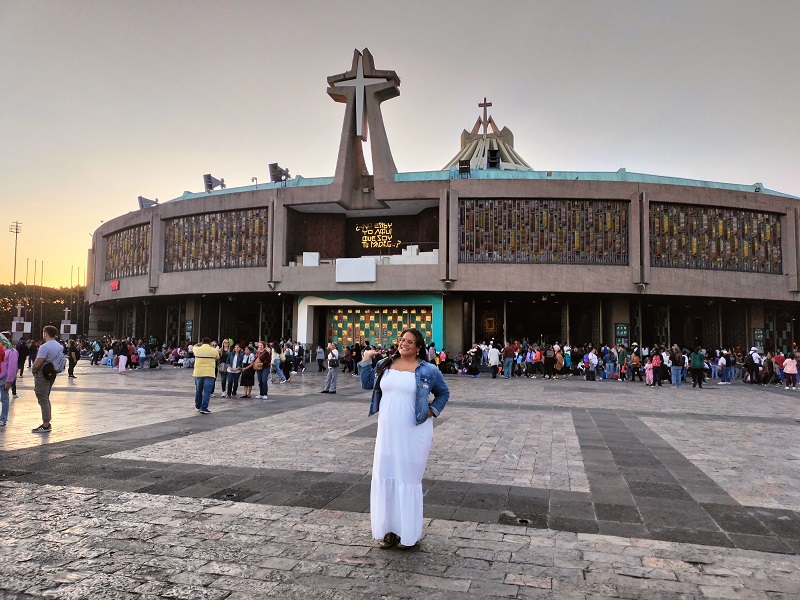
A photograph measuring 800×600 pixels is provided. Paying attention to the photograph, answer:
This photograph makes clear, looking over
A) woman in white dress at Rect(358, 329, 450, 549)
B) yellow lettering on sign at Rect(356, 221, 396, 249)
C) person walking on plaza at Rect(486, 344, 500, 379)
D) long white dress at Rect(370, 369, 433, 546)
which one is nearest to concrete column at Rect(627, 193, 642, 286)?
person walking on plaza at Rect(486, 344, 500, 379)

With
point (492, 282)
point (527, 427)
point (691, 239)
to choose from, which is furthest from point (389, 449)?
point (691, 239)

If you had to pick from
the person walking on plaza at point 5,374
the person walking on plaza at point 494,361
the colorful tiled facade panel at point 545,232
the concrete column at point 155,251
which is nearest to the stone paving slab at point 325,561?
the person walking on plaza at point 5,374

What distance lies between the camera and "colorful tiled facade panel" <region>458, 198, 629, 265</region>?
29922 mm

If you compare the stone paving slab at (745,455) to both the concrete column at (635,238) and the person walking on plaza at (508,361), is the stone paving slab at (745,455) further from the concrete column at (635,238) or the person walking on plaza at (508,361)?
the concrete column at (635,238)

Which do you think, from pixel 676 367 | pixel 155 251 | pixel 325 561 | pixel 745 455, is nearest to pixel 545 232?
pixel 676 367

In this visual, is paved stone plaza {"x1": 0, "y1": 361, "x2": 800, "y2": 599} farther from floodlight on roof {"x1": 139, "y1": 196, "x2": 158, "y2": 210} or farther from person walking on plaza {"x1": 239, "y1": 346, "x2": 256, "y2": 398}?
floodlight on roof {"x1": 139, "y1": 196, "x2": 158, "y2": 210}

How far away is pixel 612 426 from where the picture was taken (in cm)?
1052

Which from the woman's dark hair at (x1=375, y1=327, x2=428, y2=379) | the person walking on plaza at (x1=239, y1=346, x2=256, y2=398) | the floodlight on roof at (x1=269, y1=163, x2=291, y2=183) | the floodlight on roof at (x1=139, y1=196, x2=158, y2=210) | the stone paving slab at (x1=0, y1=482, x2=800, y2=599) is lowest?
the stone paving slab at (x1=0, y1=482, x2=800, y2=599)

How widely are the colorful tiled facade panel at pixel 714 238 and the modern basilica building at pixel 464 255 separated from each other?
3.0 inches

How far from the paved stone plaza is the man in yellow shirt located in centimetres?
103

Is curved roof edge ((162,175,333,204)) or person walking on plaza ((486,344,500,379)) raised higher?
curved roof edge ((162,175,333,204))

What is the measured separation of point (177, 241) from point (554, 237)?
76.7ft

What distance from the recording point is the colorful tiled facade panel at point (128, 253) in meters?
37.2

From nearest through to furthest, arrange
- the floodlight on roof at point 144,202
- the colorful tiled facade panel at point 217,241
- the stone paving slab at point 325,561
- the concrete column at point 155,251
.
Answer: the stone paving slab at point 325,561 → the colorful tiled facade panel at point 217,241 → the concrete column at point 155,251 → the floodlight on roof at point 144,202
